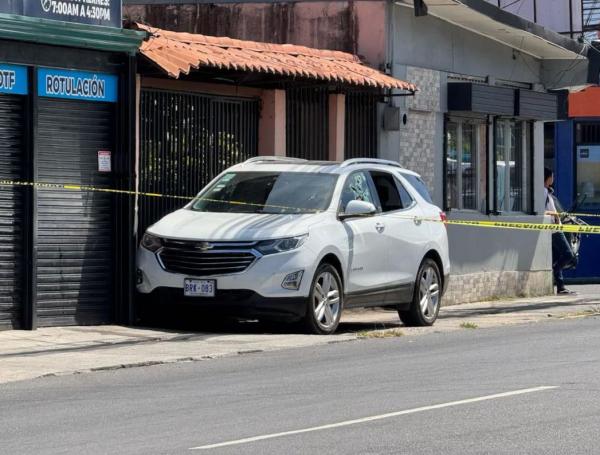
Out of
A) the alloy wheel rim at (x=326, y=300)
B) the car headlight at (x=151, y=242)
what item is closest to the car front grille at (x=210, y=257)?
the car headlight at (x=151, y=242)

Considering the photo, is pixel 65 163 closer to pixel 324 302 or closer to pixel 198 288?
pixel 198 288

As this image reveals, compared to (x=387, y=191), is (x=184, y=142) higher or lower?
higher

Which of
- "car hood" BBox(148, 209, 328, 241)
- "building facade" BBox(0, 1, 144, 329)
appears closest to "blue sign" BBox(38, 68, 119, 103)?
"building facade" BBox(0, 1, 144, 329)

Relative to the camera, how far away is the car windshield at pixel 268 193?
16.3 metres

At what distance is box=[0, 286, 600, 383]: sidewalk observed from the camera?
12.9 m

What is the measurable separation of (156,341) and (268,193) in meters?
2.40

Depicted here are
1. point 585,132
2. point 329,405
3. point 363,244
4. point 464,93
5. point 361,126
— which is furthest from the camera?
point 585,132

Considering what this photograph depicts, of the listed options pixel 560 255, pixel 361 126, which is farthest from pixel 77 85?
pixel 560 255

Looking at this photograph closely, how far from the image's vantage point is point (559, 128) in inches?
1155

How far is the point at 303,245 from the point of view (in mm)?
15422

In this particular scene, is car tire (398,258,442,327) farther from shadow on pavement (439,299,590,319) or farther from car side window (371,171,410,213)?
shadow on pavement (439,299,590,319)

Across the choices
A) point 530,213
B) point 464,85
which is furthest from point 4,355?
point 530,213

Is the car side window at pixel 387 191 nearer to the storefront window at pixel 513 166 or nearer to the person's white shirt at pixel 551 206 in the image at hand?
the storefront window at pixel 513 166

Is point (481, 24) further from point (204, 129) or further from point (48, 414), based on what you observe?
point (48, 414)
